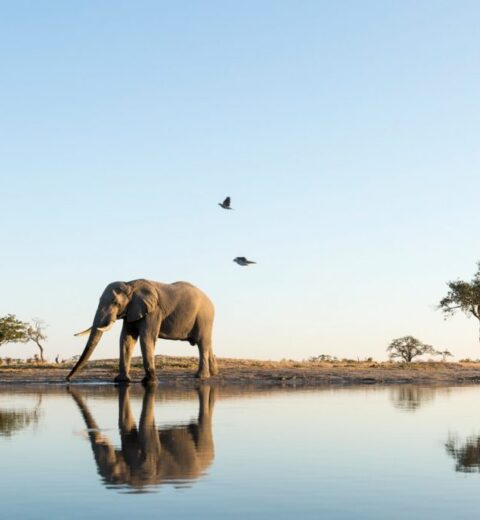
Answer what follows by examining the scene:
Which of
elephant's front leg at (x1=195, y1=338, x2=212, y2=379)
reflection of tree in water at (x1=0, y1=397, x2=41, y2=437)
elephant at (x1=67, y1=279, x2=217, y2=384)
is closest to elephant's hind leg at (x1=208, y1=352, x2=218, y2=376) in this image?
elephant's front leg at (x1=195, y1=338, x2=212, y2=379)

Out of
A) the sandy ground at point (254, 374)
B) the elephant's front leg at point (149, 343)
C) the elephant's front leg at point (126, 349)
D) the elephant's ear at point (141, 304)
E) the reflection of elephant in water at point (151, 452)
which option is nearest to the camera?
the reflection of elephant in water at point (151, 452)

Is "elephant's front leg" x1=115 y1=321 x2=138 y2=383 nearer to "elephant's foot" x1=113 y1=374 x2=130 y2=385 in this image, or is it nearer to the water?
"elephant's foot" x1=113 y1=374 x2=130 y2=385

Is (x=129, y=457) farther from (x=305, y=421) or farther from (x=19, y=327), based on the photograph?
(x=19, y=327)

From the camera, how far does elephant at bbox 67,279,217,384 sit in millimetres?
37844

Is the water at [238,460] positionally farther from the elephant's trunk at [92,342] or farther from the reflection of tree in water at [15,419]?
the elephant's trunk at [92,342]

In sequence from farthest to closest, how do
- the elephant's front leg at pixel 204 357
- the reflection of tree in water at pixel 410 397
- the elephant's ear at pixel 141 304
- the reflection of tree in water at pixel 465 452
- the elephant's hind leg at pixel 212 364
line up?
the elephant's hind leg at pixel 212 364 → the elephant's front leg at pixel 204 357 → the elephant's ear at pixel 141 304 → the reflection of tree in water at pixel 410 397 → the reflection of tree in water at pixel 465 452

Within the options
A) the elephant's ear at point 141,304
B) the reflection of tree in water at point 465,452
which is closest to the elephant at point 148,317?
the elephant's ear at point 141,304

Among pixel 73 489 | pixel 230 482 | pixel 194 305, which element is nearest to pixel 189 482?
pixel 230 482

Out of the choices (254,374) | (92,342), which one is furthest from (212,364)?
(92,342)

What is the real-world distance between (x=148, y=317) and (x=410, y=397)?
11.4 m

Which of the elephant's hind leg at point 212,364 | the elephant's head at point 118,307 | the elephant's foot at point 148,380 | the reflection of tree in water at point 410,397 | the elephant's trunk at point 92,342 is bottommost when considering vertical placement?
the reflection of tree in water at point 410,397

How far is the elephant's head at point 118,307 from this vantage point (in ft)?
124

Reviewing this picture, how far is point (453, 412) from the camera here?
2486cm

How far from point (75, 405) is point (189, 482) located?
14.7 metres
